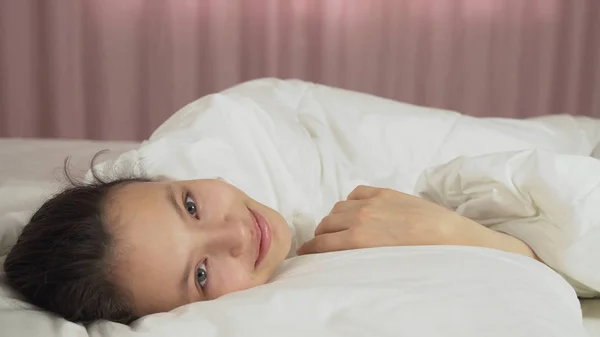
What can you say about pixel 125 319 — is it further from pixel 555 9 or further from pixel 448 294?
pixel 555 9

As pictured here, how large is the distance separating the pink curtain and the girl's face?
159cm

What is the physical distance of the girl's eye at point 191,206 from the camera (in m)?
0.91

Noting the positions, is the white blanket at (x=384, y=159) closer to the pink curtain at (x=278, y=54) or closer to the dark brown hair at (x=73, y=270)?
the dark brown hair at (x=73, y=270)

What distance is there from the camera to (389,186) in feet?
4.25

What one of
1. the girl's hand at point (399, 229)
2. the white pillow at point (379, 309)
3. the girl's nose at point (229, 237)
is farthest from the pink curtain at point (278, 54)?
the white pillow at point (379, 309)

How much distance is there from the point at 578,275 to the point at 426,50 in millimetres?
1770

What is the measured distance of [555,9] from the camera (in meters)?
2.68

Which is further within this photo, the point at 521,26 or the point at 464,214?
the point at 521,26

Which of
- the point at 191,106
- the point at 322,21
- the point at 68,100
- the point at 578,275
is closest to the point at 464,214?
the point at 578,275

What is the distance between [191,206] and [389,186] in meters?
0.47

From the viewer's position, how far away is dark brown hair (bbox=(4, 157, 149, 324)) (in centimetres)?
82

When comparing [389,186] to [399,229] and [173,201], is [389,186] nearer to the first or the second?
[399,229]

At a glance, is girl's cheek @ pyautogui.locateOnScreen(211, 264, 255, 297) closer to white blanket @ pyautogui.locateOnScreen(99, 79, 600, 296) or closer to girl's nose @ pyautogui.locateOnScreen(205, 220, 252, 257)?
girl's nose @ pyautogui.locateOnScreen(205, 220, 252, 257)

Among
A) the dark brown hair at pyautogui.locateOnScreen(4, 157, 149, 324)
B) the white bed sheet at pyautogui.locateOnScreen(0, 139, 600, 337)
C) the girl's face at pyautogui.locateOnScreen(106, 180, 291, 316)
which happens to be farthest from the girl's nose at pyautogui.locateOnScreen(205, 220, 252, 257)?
the white bed sheet at pyautogui.locateOnScreen(0, 139, 600, 337)
